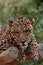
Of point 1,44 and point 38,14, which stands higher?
point 38,14

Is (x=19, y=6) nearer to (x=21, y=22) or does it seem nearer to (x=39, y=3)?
(x=39, y=3)

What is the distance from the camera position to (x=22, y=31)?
10.4ft

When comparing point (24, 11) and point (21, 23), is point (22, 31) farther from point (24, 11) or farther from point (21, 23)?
point (24, 11)

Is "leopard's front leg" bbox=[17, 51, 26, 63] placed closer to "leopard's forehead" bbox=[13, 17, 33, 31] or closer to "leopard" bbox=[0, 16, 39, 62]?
"leopard" bbox=[0, 16, 39, 62]

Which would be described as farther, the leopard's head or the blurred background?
the blurred background

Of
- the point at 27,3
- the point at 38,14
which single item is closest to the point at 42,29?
the point at 38,14

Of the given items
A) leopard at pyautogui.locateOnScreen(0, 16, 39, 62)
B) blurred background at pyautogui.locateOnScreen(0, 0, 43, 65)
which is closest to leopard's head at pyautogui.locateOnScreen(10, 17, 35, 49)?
leopard at pyautogui.locateOnScreen(0, 16, 39, 62)

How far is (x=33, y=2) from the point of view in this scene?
8.46 metres

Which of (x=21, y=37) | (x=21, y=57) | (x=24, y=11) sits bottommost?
(x=21, y=57)

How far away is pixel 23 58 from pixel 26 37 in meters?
0.22

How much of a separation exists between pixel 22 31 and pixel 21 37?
0.06 meters

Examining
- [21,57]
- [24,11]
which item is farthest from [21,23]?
[24,11]

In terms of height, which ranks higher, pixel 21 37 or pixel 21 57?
pixel 21 37

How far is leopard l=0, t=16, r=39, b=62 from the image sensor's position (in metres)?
3.14
